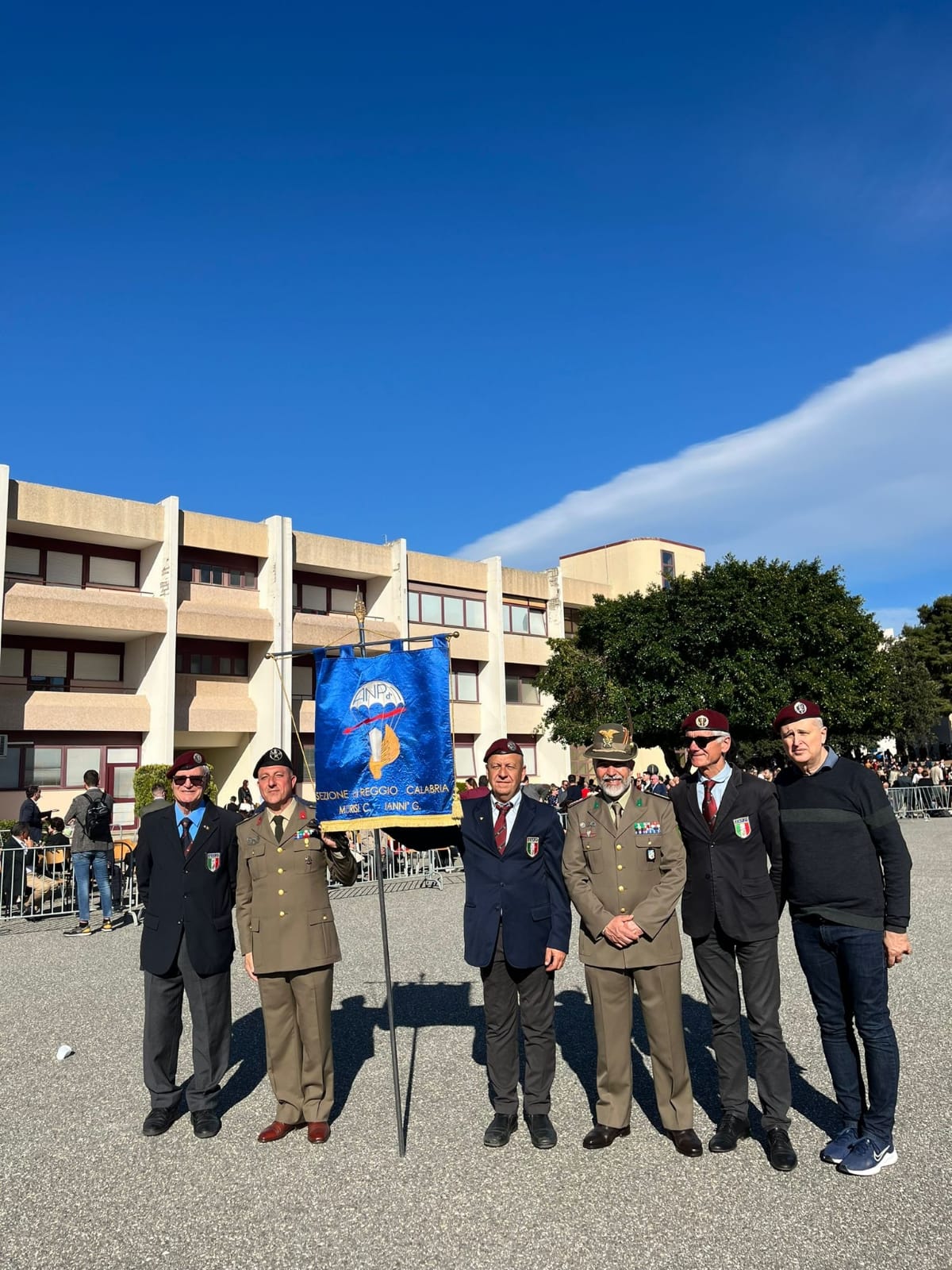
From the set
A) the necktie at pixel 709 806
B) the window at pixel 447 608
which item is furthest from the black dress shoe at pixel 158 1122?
the window at pixel 447 608

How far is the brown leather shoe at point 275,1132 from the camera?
16.9ft

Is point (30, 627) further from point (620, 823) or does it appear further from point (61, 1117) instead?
point (620, 823)

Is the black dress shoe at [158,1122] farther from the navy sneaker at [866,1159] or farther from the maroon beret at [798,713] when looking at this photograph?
the maroon beret at [798,713]

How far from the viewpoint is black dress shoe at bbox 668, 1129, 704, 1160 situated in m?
4.68

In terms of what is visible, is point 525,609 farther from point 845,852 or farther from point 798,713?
point 845,852

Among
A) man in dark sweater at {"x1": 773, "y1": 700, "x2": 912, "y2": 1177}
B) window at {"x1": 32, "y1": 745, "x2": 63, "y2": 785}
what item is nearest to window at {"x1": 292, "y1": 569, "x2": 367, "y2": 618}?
window at {"x1": 32, "y1": 745, "x2": 63, "y2": 785}

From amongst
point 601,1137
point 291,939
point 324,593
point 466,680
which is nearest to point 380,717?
point 291,939

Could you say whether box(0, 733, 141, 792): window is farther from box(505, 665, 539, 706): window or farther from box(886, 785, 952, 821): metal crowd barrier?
box(886, 785, 952, 821): metal crowd barrier

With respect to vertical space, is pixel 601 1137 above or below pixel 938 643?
below

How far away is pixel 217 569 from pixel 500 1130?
1223 inches

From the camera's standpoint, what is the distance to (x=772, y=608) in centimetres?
3297

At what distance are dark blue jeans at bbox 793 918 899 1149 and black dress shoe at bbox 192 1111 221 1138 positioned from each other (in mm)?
3363

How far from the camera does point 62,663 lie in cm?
3122

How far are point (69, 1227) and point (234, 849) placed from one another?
7.03 feet
